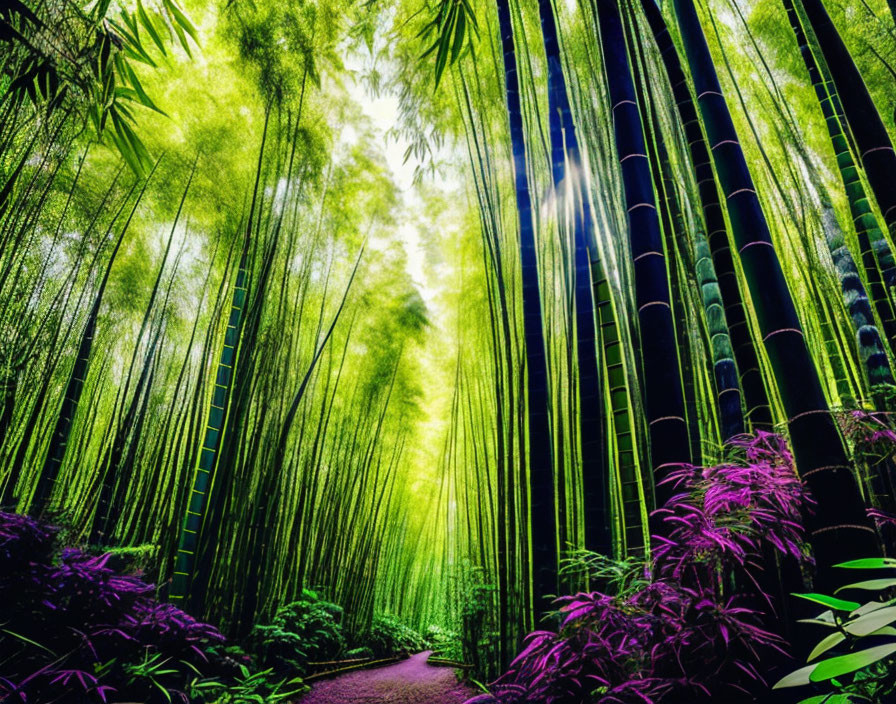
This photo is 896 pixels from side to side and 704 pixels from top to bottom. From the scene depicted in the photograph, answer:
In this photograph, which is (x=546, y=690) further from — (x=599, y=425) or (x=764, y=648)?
(x=599, y=425)

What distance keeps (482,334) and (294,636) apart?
267cm

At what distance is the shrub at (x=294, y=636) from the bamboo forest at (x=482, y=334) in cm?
3

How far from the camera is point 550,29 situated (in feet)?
7.14

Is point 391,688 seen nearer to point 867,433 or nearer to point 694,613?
point 694,613

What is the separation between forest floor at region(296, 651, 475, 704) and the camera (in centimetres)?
315

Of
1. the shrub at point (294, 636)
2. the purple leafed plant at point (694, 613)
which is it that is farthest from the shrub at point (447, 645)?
the purple leafed plant at point (694, 613)

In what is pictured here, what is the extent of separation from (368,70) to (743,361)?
3.83 m

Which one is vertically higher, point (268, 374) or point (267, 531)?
point (268, 374)

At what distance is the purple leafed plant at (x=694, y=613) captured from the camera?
961 mm

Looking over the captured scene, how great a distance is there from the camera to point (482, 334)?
3947 mm

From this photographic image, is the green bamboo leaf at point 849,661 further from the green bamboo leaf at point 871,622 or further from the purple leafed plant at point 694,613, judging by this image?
the purple leafed plant at point 694,613

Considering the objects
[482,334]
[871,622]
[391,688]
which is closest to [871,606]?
[871,622]

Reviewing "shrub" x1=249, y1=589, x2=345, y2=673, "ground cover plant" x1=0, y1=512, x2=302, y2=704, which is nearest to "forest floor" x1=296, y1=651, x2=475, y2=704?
"shrub" x1=249, y1=589, x2=345, y2=673

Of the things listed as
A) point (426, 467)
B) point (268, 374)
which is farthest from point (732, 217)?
point (426, 467)
